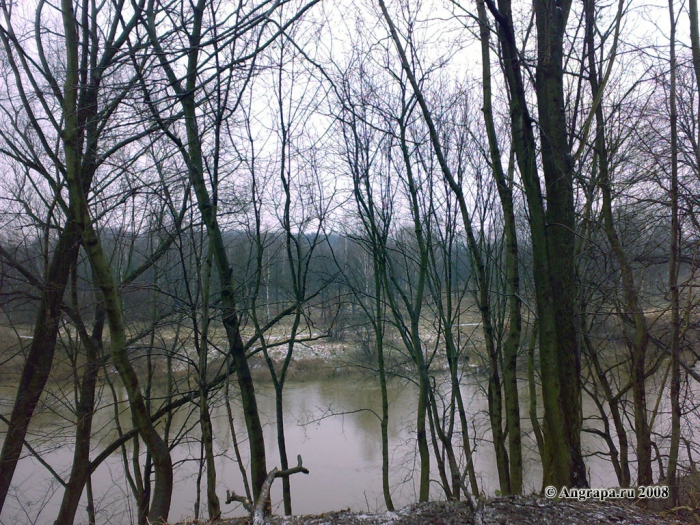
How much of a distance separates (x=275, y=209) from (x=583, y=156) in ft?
12.2

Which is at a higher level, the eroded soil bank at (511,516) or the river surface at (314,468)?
the eroded soil bank at (511,516)

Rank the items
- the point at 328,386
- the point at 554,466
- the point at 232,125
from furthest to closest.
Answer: the point at 328,386 < the point at 232,125 < the point at 554,466

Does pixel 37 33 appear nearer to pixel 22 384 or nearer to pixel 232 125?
pixel 232 125

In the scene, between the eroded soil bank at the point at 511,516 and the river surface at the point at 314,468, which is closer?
the eroded soil bank at the point at 511,516

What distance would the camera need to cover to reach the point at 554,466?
11.3 ft

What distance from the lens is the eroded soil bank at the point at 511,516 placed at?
2377 mm

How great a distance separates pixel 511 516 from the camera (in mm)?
2410

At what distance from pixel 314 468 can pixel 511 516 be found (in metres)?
7.74

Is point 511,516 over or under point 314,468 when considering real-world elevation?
over

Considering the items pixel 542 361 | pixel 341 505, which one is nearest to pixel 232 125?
pixel 542 361

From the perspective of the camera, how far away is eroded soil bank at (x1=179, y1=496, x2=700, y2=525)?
7.80ft

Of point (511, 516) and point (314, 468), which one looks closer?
point (511, 516)

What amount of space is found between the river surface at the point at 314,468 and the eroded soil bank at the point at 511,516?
4.76 m

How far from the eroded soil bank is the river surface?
4.76m
